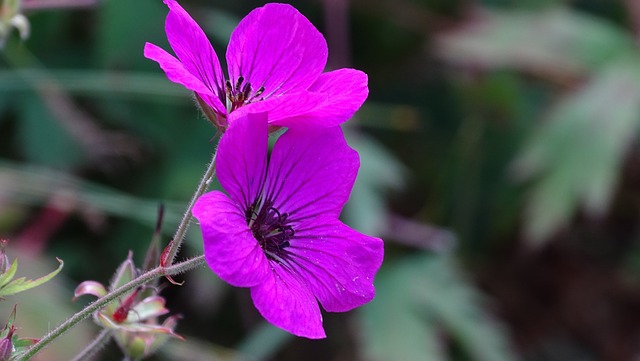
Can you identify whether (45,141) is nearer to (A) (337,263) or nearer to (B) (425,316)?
(B) (425,316)

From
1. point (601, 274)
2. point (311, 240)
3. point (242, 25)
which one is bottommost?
point (601, 274)

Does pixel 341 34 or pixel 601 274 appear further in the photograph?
pixel 601 274

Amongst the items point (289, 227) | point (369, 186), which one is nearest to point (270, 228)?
point (289, 227)

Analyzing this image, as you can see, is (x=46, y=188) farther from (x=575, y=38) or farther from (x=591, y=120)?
(x=575, y=38)

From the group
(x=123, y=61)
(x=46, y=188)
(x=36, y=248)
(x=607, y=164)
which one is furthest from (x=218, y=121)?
(x=607, y=164)

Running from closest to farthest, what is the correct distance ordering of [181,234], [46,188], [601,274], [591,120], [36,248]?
1. [181,234]
2. [46,188]
3. [36,248]
4. [591,120]
5. [601,274]

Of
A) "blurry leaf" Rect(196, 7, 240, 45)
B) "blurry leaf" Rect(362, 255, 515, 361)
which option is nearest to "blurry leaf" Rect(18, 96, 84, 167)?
"blurry leaf" Rect(196, 7, 240, 45)

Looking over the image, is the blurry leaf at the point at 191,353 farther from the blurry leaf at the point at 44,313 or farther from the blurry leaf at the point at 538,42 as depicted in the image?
the blurry leaf at the point at 538,42

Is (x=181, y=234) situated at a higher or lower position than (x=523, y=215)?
higher

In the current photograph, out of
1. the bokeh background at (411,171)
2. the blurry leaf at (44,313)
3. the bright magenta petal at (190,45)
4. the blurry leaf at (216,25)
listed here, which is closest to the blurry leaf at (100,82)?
the bokeh background at (411,171)
